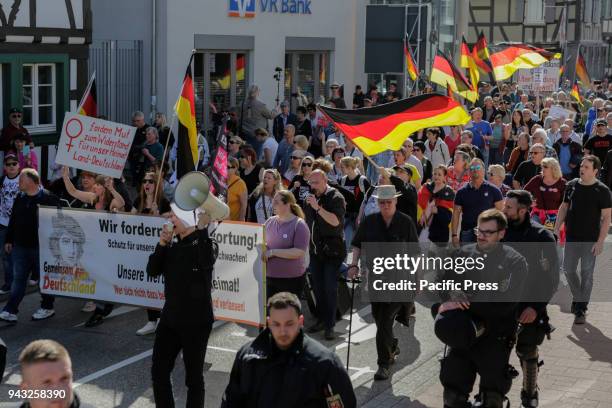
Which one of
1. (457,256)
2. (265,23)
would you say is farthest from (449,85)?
(457,256)

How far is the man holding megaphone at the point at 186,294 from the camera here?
750 cm

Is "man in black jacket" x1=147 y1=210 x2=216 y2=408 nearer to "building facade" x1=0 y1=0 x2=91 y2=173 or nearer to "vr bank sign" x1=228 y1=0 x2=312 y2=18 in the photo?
"building facade" x1=0 y1=0 x2=91 y2=173

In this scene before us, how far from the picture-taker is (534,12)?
208ft

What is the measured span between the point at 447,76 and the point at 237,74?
626 cm

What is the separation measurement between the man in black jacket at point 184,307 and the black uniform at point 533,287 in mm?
2246

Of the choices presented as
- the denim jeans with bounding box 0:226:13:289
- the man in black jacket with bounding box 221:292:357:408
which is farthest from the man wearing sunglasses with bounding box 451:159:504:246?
the man in black jacket with bounding box 221:292:357:408

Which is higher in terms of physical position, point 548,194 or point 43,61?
point 43,61

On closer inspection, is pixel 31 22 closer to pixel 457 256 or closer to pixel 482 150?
pixel 482 150

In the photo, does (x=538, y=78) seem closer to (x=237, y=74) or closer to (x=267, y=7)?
(x=267, y=7)

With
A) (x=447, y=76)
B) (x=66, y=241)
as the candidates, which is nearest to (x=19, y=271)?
(x=66, y=241)

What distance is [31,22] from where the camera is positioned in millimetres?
18109

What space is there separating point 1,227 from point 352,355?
474cm

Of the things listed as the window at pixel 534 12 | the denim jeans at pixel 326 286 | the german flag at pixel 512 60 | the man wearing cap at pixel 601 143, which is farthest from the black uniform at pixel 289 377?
the window at pixel 534 12

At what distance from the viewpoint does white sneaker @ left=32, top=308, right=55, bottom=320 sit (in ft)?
36.1
